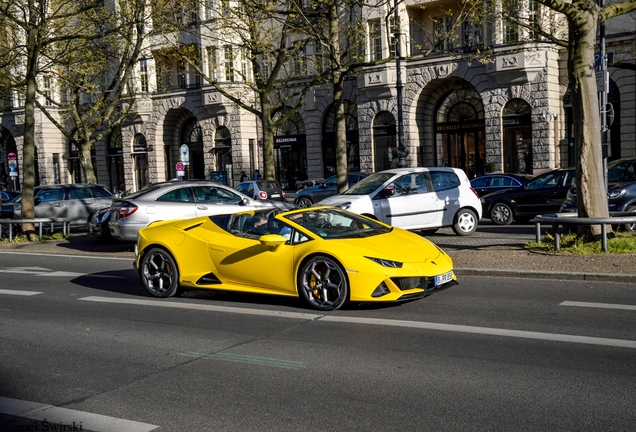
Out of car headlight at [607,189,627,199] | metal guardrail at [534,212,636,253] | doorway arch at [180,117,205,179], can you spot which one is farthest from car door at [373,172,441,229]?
doorway arch at [180,117,205,179]

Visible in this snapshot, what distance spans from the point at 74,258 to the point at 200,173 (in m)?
34.3

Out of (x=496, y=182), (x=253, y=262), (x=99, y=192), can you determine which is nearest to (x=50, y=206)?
(x=99, y=192)

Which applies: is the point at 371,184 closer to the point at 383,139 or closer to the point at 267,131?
the point at 267,131

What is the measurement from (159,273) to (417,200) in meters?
7.96

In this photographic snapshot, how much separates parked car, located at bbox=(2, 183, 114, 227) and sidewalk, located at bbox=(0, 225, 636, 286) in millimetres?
5885

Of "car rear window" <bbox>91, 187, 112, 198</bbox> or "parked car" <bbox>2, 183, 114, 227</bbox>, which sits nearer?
"parked car" <bbox>2, 183, 114, 227</bbox>

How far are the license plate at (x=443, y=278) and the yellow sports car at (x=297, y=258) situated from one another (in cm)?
1

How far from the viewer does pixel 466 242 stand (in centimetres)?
1602

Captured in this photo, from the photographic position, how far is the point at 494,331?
7.82 metres

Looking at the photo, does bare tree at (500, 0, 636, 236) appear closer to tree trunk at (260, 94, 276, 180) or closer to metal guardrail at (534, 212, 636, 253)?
metal guardrail at (534, 212, 636, 253)

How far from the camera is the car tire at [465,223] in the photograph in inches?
698

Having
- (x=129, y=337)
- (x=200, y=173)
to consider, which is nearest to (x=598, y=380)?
(x=129, y=337)

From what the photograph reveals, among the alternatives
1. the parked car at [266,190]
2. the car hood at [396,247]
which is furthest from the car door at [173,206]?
the parked car at [266,190]

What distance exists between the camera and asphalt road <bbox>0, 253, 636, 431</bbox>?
5.38 metres
